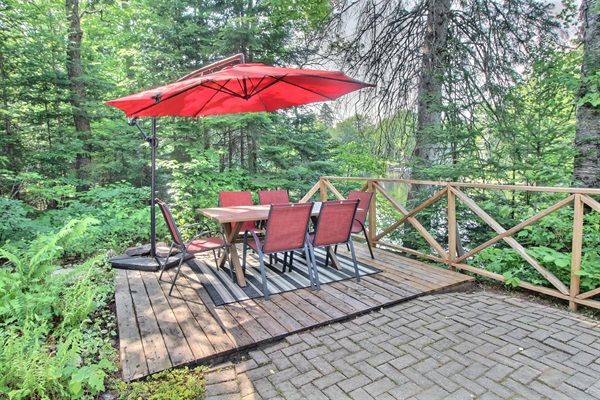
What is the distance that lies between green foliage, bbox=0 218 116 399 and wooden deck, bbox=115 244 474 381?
184 mm

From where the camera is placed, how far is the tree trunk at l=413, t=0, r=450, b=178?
4590 millimetres

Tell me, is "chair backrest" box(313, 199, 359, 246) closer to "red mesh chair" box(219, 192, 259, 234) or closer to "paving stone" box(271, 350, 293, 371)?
"paving stone" box(271, 350, 293, 371)

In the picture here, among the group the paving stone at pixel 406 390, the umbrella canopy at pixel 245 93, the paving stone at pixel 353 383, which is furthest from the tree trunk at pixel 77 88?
the paving stone at pixel 406 390

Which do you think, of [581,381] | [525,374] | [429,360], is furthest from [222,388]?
[581,381]

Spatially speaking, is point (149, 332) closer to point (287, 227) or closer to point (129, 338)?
point (129, 338)

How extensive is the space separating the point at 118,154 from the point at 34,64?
2.67 m

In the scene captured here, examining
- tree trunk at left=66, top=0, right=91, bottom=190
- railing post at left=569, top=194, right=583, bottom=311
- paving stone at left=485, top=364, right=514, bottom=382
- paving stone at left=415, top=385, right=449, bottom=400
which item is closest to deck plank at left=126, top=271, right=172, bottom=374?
paving stone at left=415, top=385, right=449, bottom=400

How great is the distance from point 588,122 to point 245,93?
4062 millimetres

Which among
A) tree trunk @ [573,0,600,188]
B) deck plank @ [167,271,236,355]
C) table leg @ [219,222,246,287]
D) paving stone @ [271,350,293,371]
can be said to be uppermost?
tree trunk @ [573,0,600,188]

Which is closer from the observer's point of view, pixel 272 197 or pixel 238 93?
pixel 238 93

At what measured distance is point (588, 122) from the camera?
374cm

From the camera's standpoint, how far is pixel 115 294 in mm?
2982

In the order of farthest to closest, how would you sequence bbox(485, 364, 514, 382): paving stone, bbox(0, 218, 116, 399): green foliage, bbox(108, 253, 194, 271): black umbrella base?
1. bbox(108, 253, 194, 271): black umbrella base
2. bbox(485, 364, 514, 382): paving stone
3. bbox(0, 218, 116, 399): green foliage

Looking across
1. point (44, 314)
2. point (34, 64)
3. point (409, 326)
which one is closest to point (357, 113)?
point (409, 326)
